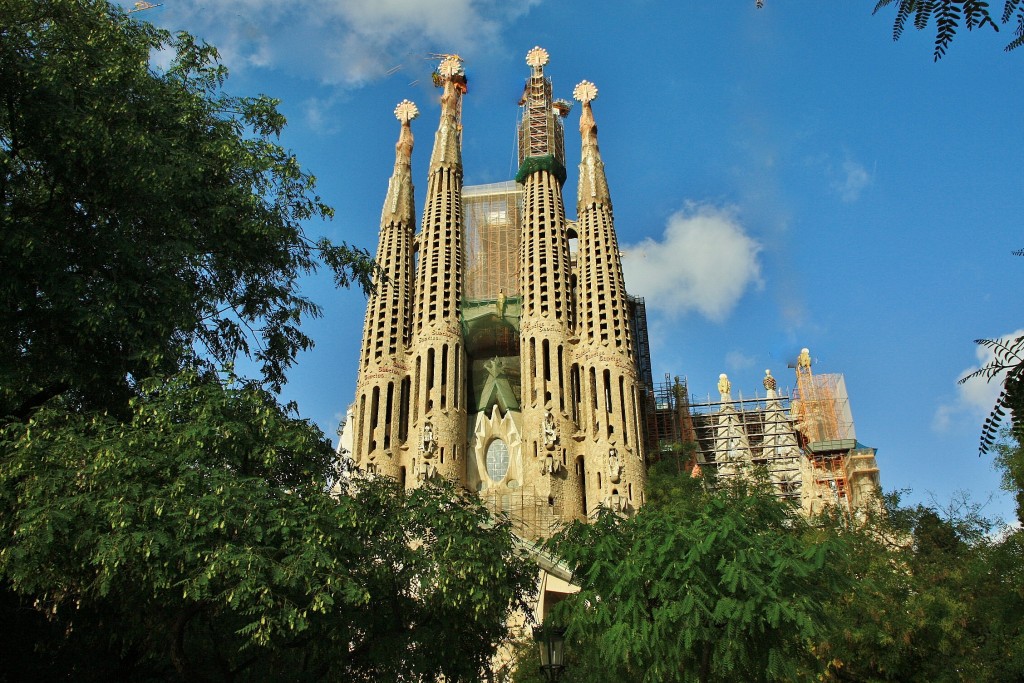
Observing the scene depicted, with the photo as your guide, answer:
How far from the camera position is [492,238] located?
4994cm

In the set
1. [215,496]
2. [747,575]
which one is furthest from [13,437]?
[747,575]

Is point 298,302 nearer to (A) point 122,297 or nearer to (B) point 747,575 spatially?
(A) point 122,297

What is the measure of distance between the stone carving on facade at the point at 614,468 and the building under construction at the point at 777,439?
727cm

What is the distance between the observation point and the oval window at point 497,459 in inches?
1590

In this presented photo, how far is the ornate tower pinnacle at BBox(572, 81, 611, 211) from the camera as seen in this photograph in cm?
4494

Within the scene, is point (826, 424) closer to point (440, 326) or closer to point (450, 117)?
point (440, 326)

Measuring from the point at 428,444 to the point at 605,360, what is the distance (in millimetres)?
8636

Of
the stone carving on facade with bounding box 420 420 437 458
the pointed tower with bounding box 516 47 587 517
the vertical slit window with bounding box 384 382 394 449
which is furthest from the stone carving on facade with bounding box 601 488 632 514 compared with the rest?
the vertical slit window with bounding box 384 382 394 449

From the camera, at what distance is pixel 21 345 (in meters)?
11.2

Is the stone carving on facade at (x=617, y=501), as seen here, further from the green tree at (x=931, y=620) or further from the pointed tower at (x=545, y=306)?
the green tree at (x=931, y=620)

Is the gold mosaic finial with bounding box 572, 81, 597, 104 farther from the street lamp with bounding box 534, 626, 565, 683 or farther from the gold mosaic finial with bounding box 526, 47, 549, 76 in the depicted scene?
the street lamp with bounding box 534, 626, 565, 683

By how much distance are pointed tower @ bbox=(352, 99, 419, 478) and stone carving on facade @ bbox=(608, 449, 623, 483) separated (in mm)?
9215

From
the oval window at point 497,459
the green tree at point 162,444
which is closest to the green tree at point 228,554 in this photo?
the green tree at point 162,444

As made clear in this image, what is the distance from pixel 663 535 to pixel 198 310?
7147 millimetres
